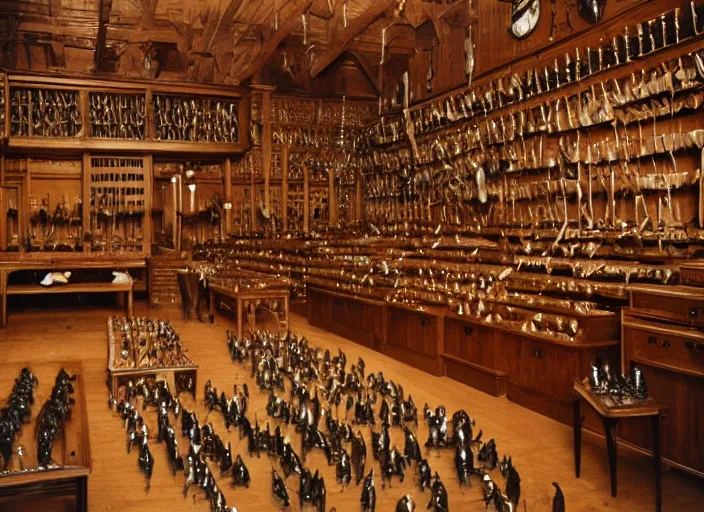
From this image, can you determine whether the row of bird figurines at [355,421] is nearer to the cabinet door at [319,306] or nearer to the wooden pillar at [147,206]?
the cabinet door at [319,306]

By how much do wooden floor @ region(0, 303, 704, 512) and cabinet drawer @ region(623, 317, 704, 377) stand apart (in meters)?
0.71

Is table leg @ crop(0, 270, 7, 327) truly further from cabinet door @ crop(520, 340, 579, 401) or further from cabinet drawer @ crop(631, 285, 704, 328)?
cabinet drawer @ crop(631, 285, 704, 328)

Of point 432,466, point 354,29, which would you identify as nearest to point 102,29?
point 354,29

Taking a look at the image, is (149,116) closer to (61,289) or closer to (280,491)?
(61,289)

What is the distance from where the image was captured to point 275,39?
46.2ft

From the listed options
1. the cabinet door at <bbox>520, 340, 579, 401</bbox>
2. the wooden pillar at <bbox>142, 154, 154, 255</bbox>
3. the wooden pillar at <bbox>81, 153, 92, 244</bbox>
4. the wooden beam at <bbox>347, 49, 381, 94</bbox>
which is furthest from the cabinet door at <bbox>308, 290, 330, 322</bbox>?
the wooden beam at <bbox>347, 49, 381, 94</bbox>

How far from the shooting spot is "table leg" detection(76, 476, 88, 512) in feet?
10.3

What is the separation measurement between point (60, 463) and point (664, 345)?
3.67 m

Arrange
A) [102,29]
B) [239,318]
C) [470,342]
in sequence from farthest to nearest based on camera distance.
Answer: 1. [102,29]
2. [239,318]
3. [470,342]

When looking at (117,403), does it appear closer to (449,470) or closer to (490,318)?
(449,470)

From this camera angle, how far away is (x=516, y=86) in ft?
31.8

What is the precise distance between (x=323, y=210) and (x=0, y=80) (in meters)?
7.10

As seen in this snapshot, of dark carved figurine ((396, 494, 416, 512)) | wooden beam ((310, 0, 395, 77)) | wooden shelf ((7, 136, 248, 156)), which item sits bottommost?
dark carved figurine ((396, 494, 416, 512))

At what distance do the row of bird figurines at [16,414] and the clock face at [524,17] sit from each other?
7.70 m
